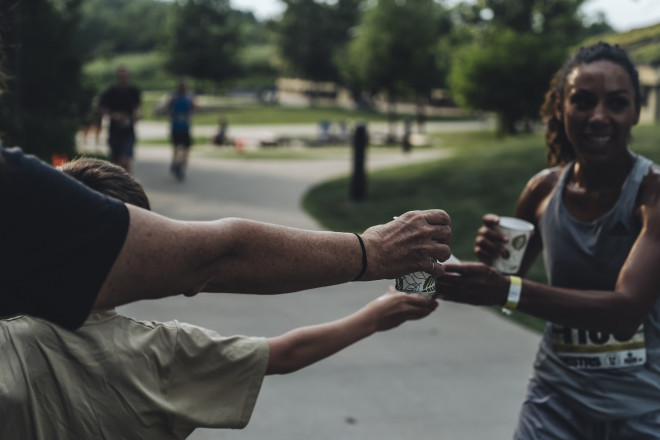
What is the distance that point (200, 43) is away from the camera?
65125mm

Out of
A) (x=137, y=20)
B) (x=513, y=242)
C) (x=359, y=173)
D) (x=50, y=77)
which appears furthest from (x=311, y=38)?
(x=513, y=242)

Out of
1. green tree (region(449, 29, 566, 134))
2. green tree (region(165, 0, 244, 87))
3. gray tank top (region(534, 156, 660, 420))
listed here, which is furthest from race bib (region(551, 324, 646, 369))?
green tree (region(165, 0, 244, 87))

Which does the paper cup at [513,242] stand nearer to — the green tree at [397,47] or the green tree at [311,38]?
the green tree at [397,47]

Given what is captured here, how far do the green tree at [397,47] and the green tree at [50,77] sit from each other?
3357cm

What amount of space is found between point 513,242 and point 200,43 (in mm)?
64793

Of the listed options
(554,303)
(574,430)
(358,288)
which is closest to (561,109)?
(554,303)

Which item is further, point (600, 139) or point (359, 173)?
point (359, 173)

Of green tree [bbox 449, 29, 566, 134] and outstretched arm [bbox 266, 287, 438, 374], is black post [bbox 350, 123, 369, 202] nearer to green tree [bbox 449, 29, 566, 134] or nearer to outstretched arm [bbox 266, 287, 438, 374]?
outstretched arm [bbox 266, 287, 438, 374]

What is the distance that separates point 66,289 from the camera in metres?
1.40

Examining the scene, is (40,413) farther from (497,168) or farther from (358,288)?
(497,168)

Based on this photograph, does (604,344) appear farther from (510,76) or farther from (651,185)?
(510,76)

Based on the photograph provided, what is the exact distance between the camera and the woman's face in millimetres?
2635

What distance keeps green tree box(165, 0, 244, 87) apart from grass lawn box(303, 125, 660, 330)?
51.1m

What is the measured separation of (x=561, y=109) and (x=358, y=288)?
516 cm
